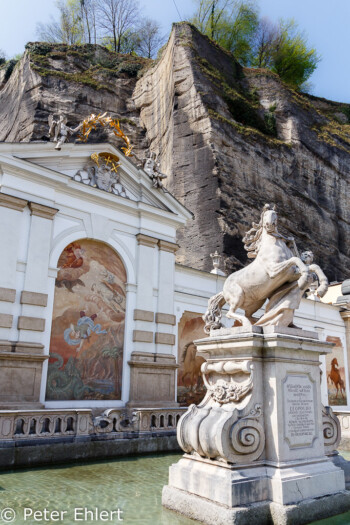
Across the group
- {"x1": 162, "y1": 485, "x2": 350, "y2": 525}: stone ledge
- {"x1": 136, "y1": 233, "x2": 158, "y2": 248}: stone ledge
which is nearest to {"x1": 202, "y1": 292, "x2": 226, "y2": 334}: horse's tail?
{"x1": 162, "y1": 485, "x2": 350, "y2": 525}: stone ledge

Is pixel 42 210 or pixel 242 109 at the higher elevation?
pixel 242 109

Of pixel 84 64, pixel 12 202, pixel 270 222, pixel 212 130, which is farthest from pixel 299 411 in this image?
pixel 84 64

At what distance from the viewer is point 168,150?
87.7 feet

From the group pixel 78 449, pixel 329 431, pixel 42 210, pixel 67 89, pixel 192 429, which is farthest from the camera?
pixel 67 89

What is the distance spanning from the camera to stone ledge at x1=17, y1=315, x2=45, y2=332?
34.3 ft

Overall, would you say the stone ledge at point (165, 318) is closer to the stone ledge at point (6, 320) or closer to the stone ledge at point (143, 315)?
the stone ledge at point (143, 315)

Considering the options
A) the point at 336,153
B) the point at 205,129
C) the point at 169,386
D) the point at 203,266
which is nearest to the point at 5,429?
the point at 169,386

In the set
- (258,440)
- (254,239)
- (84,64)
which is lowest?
(258,440)

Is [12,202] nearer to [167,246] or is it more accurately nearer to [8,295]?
[8,295]

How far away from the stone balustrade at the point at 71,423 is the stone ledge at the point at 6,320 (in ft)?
8.62

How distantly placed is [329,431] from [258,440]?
1.35 meters

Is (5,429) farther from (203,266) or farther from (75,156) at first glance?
(203,266)

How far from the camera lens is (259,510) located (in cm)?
433

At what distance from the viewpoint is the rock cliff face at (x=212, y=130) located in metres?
23.9
